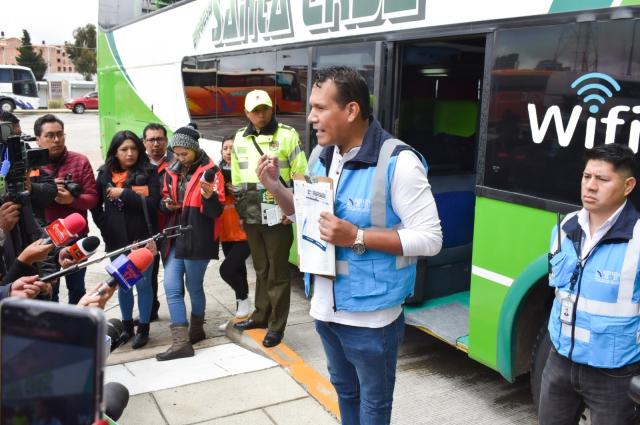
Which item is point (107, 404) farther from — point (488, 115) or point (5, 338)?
point (488, 115)

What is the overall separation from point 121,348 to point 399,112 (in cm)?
290

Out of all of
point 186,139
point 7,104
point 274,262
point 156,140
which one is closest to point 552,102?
point 274,262

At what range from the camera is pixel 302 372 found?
424cm

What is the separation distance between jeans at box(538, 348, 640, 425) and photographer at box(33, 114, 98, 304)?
3472 mm

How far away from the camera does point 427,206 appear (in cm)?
238

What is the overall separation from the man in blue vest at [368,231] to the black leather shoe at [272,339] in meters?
2.13

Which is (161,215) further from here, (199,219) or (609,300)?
(609,300)

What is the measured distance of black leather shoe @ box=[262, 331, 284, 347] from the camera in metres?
4.63

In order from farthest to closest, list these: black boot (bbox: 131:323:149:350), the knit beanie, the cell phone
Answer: black boot (bbox: 131:323:149:350) → the knit beanie → the cell phone

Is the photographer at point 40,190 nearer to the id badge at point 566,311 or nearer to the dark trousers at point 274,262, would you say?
the dark trousers at point 274,262

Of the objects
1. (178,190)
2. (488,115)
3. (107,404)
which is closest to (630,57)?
(488,115)

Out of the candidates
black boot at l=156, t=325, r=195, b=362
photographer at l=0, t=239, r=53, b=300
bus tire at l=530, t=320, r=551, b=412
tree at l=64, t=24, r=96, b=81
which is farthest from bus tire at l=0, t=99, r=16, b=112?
tree at l=64, t=24, r=96, b=81

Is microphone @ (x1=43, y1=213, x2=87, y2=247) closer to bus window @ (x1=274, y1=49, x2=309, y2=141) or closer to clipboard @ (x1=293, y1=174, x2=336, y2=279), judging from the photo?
clipboard @ (x1=293, y1=174, x2=336, y2=279)

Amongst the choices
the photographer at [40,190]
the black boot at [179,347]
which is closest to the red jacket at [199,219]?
the black boot at [179,347]
